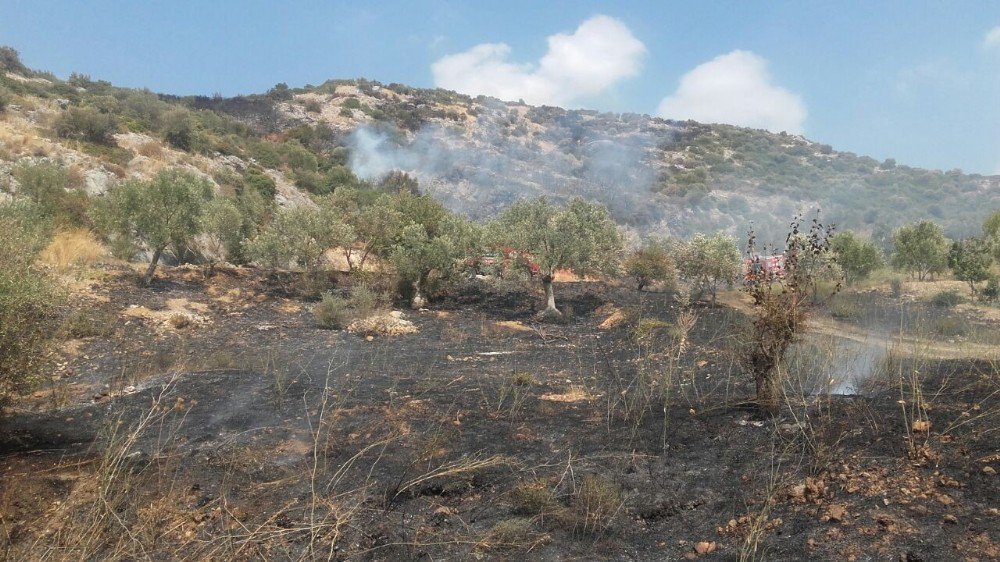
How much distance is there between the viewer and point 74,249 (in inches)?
693

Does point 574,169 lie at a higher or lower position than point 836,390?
higher

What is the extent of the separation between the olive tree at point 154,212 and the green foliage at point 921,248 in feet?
94.3

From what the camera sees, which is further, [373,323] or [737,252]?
[737,252]

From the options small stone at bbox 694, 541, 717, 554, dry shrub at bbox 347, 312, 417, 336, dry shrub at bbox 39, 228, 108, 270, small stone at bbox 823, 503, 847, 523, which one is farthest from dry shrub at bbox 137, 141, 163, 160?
small stone at bbox 823, 503, 847, 523

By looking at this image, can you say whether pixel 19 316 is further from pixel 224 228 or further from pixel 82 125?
pixel 82 125

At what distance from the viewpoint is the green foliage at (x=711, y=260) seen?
20.5 metres

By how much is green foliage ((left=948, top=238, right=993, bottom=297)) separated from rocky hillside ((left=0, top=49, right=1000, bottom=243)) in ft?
61.6

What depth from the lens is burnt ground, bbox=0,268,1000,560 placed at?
159 inches

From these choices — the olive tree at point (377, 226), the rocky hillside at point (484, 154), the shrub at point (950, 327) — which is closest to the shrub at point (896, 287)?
the shrub at point (950, 327)

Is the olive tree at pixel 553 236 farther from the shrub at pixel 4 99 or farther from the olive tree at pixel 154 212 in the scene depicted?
the shrub at pixel 4 99

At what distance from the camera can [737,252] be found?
68.3 feet

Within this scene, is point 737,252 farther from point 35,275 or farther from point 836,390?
point 35,275

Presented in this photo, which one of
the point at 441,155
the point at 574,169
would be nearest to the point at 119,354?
the point at 441,155

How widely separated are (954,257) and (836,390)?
22591 millimetres
